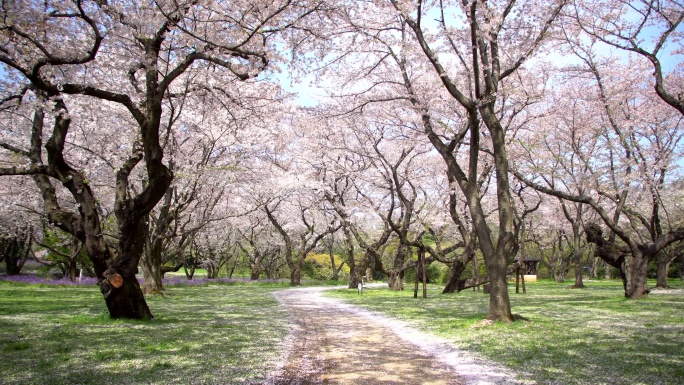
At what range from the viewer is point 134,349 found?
6953 millimetres

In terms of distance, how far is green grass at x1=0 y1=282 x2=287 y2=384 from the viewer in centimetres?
542

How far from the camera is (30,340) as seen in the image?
7.52m

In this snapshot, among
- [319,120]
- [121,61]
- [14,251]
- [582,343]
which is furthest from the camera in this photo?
[14,251]

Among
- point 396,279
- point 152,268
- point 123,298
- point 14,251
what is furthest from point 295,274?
point 123,298

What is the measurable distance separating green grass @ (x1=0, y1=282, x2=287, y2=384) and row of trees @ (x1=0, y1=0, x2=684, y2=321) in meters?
1.33

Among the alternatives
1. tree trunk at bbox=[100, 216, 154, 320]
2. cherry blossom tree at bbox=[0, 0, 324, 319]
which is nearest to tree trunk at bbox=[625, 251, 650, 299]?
cherry blossom tree at bbox=[0, 0, 324, 319]

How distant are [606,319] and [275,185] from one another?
2126 centimetres

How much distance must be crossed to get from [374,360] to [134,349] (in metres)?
3.63

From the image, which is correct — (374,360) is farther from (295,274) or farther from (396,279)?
(295,274)

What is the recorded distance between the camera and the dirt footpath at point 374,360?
554 cm

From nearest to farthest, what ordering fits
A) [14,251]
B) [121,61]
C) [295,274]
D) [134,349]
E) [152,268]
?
1. [134,349]
2. [121,61]
3. [152,268]
4. [14,251]
5. [295,274]

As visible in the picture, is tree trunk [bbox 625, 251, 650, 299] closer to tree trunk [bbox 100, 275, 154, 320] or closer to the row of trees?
the row of trees

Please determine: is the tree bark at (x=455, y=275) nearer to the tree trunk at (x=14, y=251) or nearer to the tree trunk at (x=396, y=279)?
the tree trunk at (x=396, y=279)

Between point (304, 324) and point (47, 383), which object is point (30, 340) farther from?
point (304, 324)
